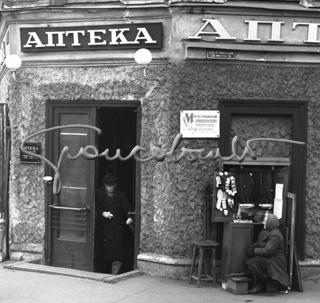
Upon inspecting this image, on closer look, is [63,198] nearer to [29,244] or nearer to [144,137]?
[29,244]

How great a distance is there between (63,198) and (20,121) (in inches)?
54.0

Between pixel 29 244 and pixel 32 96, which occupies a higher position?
pixel 32 96

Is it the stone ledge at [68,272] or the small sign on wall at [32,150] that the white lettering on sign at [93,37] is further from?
the stone ledge at [68,272]

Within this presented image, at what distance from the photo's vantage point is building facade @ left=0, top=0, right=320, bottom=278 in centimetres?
1064

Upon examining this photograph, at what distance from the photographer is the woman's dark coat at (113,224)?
11648 millimetres

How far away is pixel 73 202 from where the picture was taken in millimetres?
11492

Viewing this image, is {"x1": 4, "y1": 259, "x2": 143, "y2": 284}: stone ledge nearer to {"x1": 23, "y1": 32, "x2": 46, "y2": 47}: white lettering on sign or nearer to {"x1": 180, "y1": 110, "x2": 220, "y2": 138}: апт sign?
{"x1": 180, "y1": 110, "x2": 220, "y2": 138}: апт sign

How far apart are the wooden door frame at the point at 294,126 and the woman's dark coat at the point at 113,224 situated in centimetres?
196

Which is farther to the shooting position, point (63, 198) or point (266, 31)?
point (63, 198)

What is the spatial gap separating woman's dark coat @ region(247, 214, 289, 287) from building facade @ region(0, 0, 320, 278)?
0.93 m

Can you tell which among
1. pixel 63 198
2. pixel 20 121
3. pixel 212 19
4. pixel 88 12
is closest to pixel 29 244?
pixel 63 198

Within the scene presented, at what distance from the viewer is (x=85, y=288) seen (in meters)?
10.1

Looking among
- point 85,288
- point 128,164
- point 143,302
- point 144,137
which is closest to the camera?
point 143,302

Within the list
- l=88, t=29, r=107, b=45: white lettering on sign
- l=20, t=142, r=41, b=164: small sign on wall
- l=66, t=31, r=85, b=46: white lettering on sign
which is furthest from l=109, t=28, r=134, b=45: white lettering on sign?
l=20, t=142, r=41, b=164: small sign on wall
